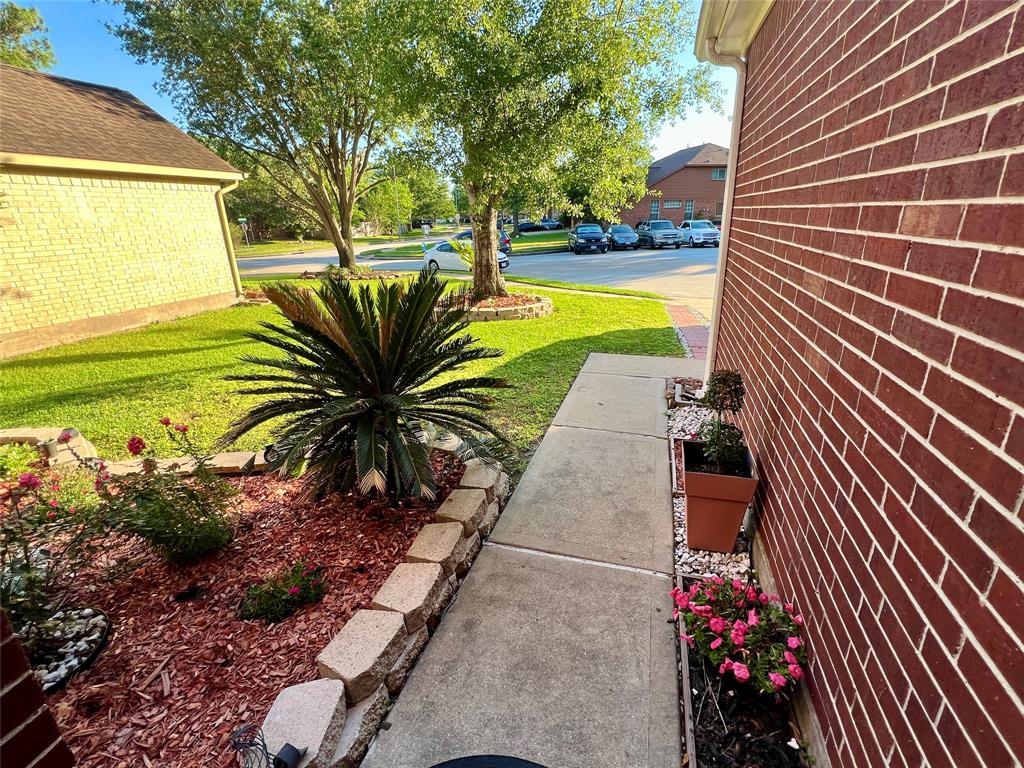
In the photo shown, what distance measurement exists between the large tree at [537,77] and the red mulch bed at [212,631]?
677 centimetres

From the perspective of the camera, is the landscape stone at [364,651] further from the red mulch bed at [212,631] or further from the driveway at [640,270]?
the driveway at [640,270]

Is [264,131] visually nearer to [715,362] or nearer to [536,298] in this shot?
[536,298]

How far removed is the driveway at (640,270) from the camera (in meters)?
13.0

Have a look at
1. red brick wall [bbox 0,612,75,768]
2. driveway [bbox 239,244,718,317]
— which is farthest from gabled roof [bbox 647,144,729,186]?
red brick wall [bbox 0,612,75,768]

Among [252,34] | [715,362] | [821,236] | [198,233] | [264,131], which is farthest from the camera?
[264,131]

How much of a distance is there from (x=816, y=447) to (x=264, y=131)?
17.8 metres

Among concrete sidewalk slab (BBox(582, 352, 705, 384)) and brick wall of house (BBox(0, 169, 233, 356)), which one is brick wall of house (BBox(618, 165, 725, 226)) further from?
concrete sidewalk slab (BBox(582, 352, 705, 384))

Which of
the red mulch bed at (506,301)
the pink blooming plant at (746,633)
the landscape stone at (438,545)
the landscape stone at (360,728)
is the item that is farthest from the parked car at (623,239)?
the landscape stone at (360,728)

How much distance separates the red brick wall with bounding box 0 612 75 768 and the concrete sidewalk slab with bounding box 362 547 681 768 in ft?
3.50

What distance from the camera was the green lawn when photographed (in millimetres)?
4816

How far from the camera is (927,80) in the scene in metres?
1.30

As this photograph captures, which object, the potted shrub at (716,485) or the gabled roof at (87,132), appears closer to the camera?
the potted shrub at (716,485)

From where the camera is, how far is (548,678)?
2146mm

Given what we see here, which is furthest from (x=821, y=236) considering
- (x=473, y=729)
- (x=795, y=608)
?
(x=473, y=729)
